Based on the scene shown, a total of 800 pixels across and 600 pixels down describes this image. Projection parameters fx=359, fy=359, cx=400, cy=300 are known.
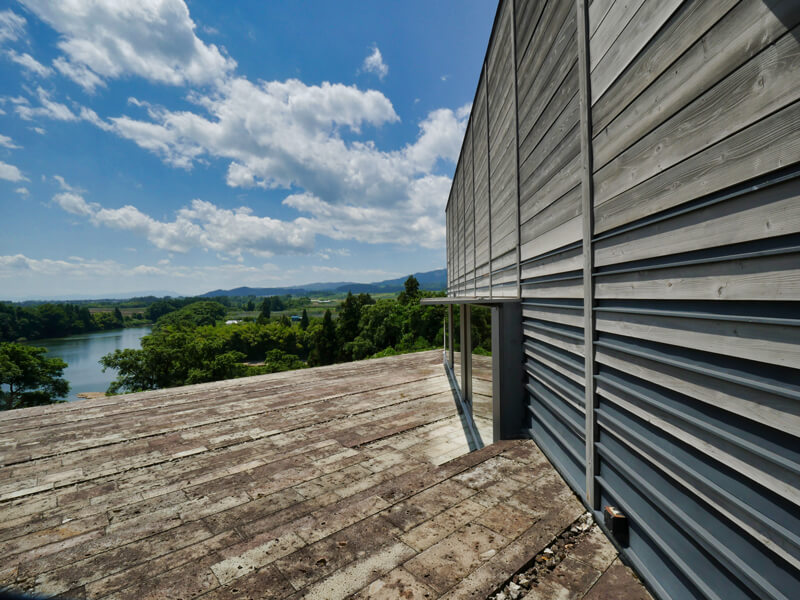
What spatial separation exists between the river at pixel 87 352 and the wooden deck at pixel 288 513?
49.6m

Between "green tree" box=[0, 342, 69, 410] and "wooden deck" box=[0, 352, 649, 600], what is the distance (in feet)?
86.9

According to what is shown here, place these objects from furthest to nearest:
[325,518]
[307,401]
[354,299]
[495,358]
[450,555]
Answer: [354,299] → [307,401] → [495,358] → [325,518] → [450,555]

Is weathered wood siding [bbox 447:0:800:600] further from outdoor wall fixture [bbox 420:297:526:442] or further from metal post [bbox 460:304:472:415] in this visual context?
metal post [bbox 460:304:472:415]

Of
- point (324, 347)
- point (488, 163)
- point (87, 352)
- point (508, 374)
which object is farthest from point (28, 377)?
point (87, 352)

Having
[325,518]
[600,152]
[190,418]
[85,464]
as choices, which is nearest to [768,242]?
[600,152]

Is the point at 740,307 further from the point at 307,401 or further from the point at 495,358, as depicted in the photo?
the point at 307,401

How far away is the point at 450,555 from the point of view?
197 centimetres

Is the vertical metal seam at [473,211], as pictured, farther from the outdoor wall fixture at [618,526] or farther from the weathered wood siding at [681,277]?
the outdoor wall fixture at [618,526]

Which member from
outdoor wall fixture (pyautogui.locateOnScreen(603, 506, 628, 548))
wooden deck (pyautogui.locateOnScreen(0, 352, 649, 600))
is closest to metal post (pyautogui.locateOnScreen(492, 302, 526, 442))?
wooden deck (pyautogui.locateOnScreen(0, 352, 649, 600))

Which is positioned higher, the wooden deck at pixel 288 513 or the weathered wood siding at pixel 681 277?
Answer: the weathered wood siding at pixel 681 277

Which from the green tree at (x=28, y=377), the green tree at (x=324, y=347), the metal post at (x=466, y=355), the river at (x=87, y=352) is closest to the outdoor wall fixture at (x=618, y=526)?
the metal post at (x=466, y=355)

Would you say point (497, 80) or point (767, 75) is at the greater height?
point (497, 80)

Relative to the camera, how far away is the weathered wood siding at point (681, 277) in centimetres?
103

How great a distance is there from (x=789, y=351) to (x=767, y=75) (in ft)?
2.59
